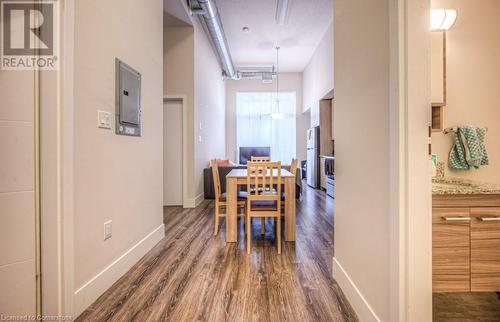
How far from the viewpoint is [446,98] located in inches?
71.1

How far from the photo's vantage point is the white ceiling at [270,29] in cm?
429

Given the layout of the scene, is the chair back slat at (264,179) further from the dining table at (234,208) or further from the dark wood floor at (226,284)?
the dark wood floor at (226,284)

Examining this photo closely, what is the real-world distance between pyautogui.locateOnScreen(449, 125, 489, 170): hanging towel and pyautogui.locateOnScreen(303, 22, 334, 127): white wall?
3429 millimetres

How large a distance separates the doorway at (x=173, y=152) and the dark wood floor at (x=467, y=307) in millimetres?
3737

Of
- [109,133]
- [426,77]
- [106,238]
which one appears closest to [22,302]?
[106,238]

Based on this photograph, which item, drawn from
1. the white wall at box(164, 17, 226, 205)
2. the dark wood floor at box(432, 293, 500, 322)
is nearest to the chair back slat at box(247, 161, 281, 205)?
the dark wood floor at box(432, 293, 500, 322)

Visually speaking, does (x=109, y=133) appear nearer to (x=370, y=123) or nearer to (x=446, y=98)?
(x=370, y=123)

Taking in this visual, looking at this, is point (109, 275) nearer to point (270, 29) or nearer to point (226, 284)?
point (226, 284)

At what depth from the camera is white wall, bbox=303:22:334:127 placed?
5023 millimetres

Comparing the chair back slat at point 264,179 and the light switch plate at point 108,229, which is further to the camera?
the chair back slat at point 264,179

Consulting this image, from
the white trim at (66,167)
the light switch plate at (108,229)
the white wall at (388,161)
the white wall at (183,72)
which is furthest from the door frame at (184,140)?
the white wall at (388,161)

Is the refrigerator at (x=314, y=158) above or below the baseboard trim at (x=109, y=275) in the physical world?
above

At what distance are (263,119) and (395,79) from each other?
725 centimetres

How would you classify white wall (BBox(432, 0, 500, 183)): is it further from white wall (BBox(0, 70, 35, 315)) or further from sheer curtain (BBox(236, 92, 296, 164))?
sheer curtain (BBox(236, 92, 296, 164))
